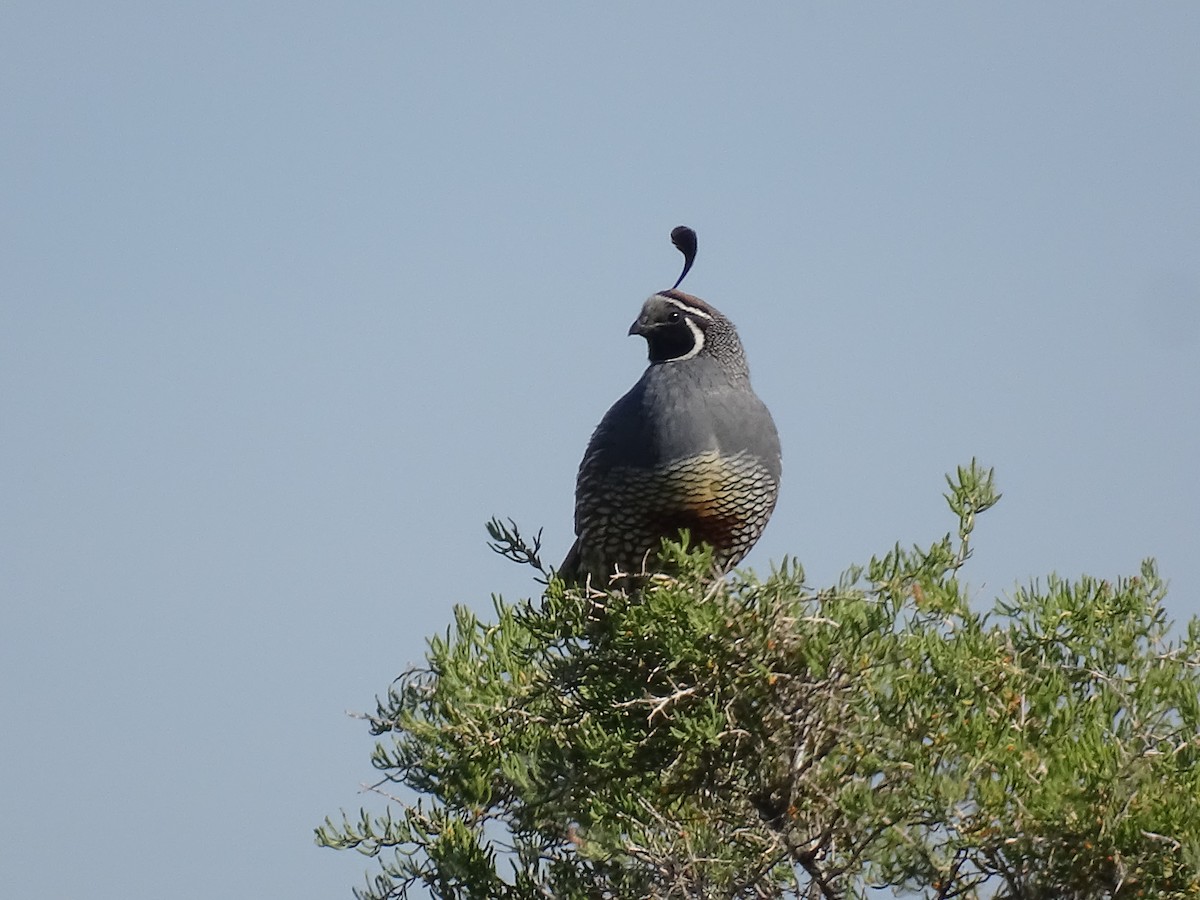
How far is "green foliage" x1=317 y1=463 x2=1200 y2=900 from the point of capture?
3.93 m

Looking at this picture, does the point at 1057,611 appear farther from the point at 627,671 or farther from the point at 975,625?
the point at 627,671

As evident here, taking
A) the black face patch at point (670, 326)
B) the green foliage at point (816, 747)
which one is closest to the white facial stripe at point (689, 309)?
the black face patch at point (670, 326)

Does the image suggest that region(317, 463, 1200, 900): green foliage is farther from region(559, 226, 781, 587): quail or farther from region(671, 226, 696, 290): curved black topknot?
region(671, 226, 696, 290): curved black topknot

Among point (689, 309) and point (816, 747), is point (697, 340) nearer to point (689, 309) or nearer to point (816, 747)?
point (689, 309)

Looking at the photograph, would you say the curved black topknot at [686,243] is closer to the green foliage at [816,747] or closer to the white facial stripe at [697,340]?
the white facial stripe at [697,340]

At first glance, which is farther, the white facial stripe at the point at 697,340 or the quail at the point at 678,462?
the white facial stripe at the point at 697,340

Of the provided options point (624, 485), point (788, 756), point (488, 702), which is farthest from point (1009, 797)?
point (624, 485)

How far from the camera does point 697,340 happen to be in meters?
5.79

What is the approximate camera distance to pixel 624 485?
17.7 ft

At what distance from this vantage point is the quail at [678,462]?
5.34m

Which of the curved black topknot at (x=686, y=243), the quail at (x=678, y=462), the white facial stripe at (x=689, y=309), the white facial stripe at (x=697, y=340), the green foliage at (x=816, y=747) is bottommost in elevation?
the green foliage at (x=816, y=747)

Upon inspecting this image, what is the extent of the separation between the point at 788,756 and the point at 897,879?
1.31ft

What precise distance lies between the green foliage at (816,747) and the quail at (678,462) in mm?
583

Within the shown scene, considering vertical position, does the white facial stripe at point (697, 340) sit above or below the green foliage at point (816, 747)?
above
